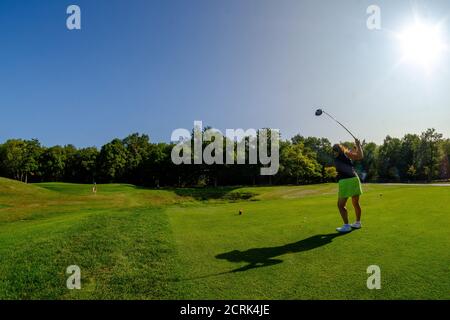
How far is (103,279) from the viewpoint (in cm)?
627

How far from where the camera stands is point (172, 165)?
3376 inches

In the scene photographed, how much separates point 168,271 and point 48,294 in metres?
2.18

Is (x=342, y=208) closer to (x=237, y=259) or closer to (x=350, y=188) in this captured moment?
(x=350, y=188)

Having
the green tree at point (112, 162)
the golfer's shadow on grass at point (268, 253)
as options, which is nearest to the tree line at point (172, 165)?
the green tree at point (112, 162)

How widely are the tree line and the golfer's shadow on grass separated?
7044cm

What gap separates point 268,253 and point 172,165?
79.8m

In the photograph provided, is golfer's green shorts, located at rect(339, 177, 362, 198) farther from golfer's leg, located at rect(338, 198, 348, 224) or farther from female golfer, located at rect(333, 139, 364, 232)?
golfer's leg, located at rect(338, 198, 348, 224)

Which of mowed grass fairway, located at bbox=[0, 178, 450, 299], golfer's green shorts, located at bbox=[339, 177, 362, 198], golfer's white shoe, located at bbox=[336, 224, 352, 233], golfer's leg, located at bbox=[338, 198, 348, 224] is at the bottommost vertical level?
mowed grass fairway, located at bbox=[0, 178, 450, 299]

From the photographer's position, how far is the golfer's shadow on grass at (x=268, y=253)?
6.69m

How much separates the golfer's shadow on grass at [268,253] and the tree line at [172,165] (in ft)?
231

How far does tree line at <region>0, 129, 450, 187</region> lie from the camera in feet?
285

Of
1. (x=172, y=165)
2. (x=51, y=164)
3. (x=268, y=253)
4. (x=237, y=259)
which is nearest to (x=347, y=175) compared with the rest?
(x=268, y=253)

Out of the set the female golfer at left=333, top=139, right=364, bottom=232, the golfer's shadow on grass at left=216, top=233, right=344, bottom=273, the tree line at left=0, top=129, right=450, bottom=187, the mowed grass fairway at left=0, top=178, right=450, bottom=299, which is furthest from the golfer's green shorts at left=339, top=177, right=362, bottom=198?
the tree line at left=0, top=129, right=450, bottom=187

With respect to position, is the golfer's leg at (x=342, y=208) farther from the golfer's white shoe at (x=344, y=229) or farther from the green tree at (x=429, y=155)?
the green tree at (x=429, y=155)
